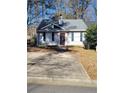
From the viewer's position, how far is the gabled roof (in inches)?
1054

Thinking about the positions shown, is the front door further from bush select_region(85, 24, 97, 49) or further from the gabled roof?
bush select_region(85, 24, 97, 49)

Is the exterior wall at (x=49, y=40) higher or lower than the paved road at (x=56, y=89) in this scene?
higher

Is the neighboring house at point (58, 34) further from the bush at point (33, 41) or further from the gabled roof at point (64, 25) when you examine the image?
the bush at point (33, 41)

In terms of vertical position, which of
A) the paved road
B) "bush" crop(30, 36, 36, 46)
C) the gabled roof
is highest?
the gabled roof

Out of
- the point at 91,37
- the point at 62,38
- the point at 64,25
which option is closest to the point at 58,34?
the point at 62,38

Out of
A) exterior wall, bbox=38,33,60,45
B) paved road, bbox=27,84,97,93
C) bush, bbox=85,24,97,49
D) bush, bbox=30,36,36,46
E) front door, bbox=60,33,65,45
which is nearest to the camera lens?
paved road, bbox=27,84,97,93

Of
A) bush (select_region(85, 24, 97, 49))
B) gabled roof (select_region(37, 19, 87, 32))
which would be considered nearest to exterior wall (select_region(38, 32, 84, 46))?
gabled roof (select_region(37, 19, 87, 32))

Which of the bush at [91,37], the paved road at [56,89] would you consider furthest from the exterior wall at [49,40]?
the paved road at [56,89]

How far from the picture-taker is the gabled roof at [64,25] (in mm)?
26781

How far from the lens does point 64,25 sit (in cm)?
2770

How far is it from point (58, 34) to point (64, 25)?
1246 mm
